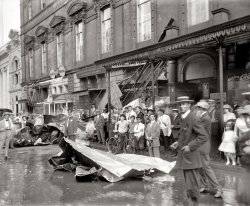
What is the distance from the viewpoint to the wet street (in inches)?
240

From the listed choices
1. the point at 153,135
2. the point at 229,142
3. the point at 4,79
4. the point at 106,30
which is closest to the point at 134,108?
the point at 153,135

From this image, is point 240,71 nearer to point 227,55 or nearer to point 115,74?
point 227,55

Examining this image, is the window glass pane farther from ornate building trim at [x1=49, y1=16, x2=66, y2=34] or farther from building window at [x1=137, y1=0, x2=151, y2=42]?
ornate building trim at [x1=49, y1=16, x2=66, y2=34]

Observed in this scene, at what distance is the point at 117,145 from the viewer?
1285cm

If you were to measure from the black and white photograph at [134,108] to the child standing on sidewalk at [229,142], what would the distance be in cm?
4

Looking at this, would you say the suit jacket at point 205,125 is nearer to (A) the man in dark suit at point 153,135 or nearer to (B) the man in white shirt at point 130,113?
(A) the man in dark suit at point 153,135

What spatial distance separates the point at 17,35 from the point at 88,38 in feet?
56.9

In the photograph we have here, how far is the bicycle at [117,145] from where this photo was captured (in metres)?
12.2

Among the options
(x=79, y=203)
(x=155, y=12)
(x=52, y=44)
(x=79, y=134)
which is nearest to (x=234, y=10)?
(x=155, y=12)

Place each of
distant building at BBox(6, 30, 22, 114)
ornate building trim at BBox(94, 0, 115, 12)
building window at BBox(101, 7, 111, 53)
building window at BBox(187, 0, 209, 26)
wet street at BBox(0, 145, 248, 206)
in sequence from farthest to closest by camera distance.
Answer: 1. distant building at BBox(6, 30, 22, 114)
2. building window at BBox(101, 7, 111, 53)
3. ornate building trim at BBox(94, 0, 115, 12)
4. building window at BBox(187, 0, 209, 26)
5. wet street at BBox(0, 145, 248, 206)

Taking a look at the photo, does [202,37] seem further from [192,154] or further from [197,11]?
[197,11]

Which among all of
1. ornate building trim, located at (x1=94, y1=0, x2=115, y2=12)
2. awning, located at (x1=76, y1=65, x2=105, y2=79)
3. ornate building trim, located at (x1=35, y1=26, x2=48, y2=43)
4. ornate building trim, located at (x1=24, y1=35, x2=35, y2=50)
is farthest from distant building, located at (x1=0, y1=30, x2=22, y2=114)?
ornate building trim, located at (x1=94, y1=0, x2=115, y2=12)

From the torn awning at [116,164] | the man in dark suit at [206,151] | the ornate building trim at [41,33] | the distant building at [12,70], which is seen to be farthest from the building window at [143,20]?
the distant building at [12,70]

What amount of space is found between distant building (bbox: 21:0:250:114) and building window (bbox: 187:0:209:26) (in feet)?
0.15
